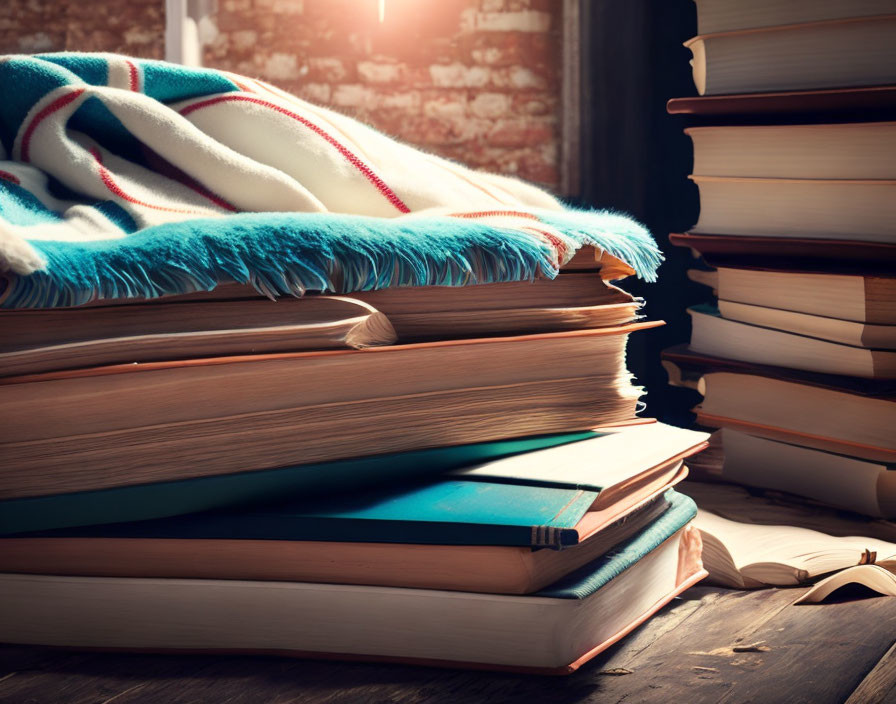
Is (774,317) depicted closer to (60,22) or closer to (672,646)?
(672,646)

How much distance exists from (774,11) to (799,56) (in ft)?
0.21

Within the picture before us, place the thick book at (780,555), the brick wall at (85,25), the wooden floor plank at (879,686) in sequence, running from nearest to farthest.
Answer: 1. the wooden floor plank at (879,686)
2. the thick book at (780,555)
3. the brick wall at (85,25)

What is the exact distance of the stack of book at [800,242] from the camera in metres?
1.17

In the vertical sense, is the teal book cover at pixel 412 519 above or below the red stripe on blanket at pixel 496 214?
below

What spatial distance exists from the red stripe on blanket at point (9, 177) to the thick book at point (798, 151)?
85cm

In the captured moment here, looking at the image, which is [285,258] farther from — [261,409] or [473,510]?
[473,510]

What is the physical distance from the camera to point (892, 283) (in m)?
1.16

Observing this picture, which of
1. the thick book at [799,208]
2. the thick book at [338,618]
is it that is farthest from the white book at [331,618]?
the thick book at [799,208]

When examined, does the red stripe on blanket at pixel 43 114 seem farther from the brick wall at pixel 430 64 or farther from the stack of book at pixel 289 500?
the brick wall at pixel 430 64

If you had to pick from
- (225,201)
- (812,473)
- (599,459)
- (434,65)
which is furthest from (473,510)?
(434,65)

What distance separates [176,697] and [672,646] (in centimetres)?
37

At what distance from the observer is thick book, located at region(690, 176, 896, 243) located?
1.19 metres

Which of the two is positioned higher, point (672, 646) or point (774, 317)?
point (774, 317)

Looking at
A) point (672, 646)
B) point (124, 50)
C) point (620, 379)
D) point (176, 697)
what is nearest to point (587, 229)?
point (620, 379)
